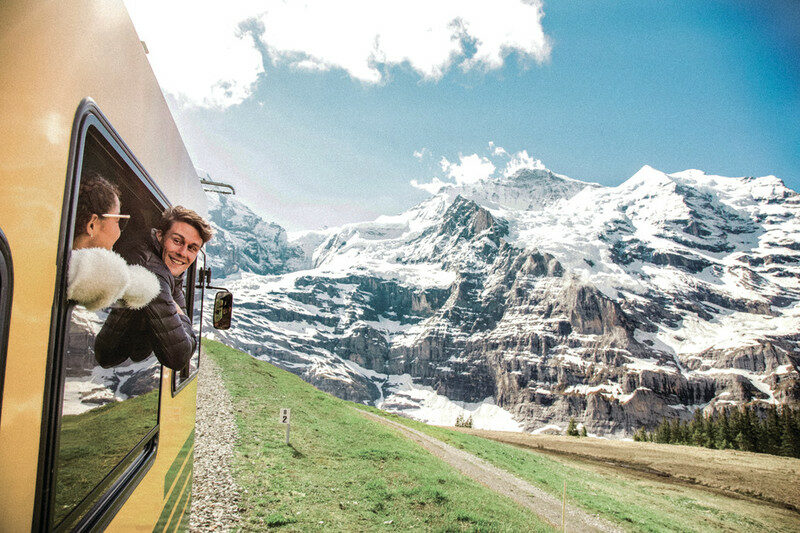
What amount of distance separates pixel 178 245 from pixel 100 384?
1.14 meters

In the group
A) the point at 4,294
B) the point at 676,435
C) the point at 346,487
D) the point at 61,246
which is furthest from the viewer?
the point at 676,435

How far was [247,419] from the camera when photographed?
18297mm

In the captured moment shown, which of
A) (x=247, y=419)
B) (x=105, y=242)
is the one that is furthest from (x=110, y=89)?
(x=247, y=419)

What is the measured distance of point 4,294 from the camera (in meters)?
1.34

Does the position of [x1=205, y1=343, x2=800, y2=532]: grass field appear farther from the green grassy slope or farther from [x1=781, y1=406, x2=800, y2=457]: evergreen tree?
[x1=781, y1=406, x2=800, y2=457]: evergreen tree

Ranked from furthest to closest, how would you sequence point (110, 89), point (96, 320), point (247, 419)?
1. point (247, 419)
2. point (110, 89)
3. point (96, 320)

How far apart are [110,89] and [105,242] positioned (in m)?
0.84

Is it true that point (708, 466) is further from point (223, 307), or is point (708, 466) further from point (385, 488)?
point (223, 307)

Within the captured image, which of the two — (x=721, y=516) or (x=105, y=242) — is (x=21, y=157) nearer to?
(x=105, y=242)

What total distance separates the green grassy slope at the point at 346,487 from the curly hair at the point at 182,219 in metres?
8.34

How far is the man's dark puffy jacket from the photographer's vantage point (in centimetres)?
226

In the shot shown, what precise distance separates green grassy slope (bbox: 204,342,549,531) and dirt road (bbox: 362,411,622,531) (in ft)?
6.40

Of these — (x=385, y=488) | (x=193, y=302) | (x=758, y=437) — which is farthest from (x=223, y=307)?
(x=758, y=437)

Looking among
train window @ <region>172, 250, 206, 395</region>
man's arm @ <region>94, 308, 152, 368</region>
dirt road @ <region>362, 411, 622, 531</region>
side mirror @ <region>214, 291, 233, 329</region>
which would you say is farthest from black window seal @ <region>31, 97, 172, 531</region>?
dirt road @ <region>362, 411, 622, 531</region>
